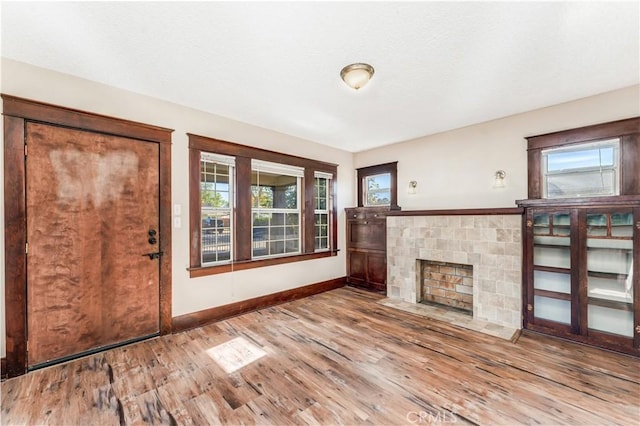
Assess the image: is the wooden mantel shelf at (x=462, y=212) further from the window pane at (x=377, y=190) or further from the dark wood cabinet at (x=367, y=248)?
the window pane at (x=377, y=190)

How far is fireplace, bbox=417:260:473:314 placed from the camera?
13.0ft

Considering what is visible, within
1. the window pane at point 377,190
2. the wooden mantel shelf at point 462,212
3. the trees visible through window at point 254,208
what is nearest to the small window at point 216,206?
the trees visible through window at point 254,208

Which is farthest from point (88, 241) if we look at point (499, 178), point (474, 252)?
point (499, 178)

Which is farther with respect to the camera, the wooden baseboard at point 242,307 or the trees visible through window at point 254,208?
the trees visible through window at point 254,208

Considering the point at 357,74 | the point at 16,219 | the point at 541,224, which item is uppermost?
the point at 357,74

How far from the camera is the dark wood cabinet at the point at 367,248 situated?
491 centimetres

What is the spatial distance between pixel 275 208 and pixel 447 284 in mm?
3046

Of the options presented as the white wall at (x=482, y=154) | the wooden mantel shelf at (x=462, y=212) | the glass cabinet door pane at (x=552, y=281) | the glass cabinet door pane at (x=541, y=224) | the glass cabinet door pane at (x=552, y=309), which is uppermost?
the white wall at (x=482, y=154)

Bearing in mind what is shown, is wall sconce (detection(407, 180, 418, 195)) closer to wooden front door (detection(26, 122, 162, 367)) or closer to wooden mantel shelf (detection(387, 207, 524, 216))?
wooden mantel shelf (detection(387, 207, 524, 216))

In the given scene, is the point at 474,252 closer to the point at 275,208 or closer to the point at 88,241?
the point at 275,208

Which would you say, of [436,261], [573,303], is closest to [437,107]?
[436,261]

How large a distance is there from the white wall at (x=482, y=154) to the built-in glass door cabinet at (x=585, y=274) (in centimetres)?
64

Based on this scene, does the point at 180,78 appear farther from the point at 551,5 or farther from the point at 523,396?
the point at 523,396

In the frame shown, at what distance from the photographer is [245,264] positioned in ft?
12.7
